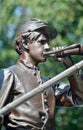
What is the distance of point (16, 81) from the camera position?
742 centimetres

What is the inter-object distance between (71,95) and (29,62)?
49 cm

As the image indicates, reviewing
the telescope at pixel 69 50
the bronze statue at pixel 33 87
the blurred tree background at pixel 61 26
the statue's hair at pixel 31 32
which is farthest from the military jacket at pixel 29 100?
the blurred tree background at pixel 61 26

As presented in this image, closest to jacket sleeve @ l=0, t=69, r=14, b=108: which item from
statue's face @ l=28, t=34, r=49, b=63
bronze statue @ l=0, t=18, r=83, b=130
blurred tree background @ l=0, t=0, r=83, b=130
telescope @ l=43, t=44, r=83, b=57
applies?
bronze statue @ l=0, t=18, r=83, b=130

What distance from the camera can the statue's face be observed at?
24.7 feet

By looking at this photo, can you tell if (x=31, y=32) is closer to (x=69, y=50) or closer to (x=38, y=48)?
(x=38, y=48)

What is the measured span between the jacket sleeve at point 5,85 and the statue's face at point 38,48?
0.92ft

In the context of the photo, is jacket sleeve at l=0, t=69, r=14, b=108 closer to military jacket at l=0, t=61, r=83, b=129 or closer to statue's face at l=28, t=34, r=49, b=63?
military jacket at l=0, t=61, r=83, b=129

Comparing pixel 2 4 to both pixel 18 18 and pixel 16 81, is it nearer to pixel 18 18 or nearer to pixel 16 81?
pixel 18 18

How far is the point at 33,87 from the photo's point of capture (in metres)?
7.43

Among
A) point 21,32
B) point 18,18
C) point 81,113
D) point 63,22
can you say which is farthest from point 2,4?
point 21,32

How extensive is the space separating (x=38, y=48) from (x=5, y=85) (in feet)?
1.53

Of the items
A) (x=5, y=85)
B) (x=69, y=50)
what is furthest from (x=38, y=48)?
(x=5, y=85)

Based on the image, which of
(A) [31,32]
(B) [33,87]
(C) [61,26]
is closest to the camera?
(B) [33,87]

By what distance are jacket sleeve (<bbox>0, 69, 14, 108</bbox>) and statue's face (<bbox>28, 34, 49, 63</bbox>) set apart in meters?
0.28
